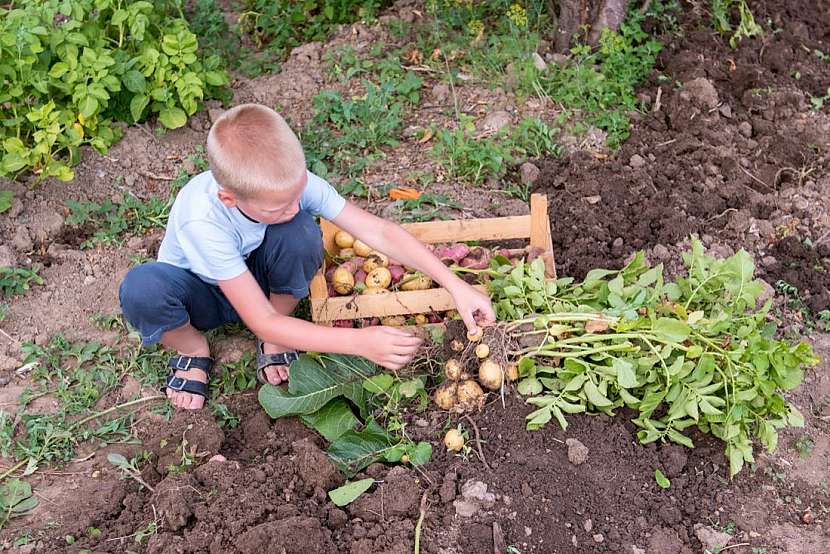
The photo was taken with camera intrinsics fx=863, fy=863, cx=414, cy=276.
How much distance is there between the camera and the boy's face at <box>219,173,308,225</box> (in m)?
2.58

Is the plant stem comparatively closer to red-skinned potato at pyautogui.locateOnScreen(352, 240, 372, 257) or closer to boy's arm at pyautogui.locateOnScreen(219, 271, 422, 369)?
boy's arm at pyautogui.locateOnScreen(219, 271, 422, 369)

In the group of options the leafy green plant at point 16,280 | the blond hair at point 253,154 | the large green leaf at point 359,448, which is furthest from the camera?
the leafy green plant at point 16,280

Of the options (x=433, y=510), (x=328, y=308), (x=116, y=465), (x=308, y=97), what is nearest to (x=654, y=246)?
(x=328, y=308)

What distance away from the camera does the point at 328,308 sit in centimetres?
318

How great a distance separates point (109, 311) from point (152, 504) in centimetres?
114

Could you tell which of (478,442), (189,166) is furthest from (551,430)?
(189,166)

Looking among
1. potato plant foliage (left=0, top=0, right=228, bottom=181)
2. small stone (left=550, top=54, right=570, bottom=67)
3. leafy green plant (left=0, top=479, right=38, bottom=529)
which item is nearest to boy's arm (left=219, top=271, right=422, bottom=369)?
leafy green plant (left=0, top=479, right=38, bottom=529)

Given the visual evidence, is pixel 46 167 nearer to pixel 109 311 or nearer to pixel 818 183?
pixel 109 311

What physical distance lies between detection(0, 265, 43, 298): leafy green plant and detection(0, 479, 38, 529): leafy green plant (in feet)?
3.46

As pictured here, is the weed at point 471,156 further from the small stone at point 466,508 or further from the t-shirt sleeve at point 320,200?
the small stone at point 466,508

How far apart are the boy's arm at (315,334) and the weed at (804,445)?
4.41ft

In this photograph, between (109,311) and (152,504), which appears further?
(109,311)

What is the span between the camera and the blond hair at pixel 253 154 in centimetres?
252

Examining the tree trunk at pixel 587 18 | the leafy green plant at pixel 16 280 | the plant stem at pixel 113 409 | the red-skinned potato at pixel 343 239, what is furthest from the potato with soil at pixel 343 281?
the tree trunk at pixel 587 18
